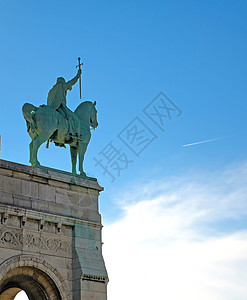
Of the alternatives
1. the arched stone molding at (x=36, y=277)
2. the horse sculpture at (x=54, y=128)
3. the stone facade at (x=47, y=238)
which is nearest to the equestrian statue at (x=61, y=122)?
the horse sculpture at (x=54, y=128)

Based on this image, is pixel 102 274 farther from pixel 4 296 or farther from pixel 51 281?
pixel 4 296

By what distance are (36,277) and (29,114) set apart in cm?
697

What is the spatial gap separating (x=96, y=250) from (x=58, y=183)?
10.9 feet

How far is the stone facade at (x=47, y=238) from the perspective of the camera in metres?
23.2

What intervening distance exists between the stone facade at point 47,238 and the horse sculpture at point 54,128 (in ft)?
4.31

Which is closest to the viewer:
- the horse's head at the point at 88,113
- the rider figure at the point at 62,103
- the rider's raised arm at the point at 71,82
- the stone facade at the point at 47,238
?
the stone facade at the point at 47,238

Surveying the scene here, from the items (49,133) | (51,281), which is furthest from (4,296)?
(49,133)

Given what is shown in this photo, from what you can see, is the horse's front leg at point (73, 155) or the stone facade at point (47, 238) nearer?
the stone facade at point (47, 238)

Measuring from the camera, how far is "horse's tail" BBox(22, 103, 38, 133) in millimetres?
25391

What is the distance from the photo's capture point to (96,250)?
25.3 m

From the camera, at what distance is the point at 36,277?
23.9 metres

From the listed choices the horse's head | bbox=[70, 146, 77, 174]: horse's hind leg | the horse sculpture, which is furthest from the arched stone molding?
the horse's head

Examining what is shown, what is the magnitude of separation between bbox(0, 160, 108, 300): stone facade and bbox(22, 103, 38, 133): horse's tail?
6.68 ft

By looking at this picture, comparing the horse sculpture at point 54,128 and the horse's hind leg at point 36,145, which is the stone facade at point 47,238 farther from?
the horse sculpture at point 54,128
